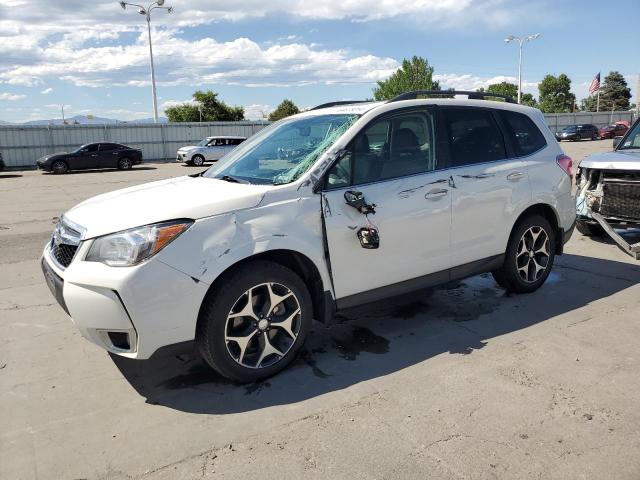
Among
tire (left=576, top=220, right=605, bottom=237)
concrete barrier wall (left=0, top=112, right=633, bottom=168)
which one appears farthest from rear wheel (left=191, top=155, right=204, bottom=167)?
tire (left=576, top=220, right=605, bottom=237)

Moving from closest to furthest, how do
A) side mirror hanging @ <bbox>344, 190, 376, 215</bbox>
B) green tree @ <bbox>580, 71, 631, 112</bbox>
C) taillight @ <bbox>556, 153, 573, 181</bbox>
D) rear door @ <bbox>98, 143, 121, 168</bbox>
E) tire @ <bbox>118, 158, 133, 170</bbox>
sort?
side mirror hanging @ <bbox>344, 190, 376, 215</bbox> → taillight @ <bbox>556, 153, 573, 181</bbox> → rear door @ <bbox>98, 143, 121, 168</bbox> → tire @ <bbox>118, 158, 133, 170</bbox> → green tree @ <bbox>580, 71, 631, 112</bbox>

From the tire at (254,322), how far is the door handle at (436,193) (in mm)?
1264

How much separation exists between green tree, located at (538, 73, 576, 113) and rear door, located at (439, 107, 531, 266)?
86254 mm

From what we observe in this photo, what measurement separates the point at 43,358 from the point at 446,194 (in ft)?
11.0

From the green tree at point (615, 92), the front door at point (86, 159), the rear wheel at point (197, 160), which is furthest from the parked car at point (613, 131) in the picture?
the green tree at point (615, 92)

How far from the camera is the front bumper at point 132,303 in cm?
307

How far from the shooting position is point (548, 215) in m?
5.27

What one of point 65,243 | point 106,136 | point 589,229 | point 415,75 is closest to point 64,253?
point 65,243

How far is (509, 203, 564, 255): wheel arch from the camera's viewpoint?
5.01 m

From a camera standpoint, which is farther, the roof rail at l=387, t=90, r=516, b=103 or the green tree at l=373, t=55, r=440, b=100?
the green tree at l=373, t=55, r=440, b=100

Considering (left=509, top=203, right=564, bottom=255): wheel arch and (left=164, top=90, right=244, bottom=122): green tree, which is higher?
(left=164, top=90, right=244, bottom=122): green tree

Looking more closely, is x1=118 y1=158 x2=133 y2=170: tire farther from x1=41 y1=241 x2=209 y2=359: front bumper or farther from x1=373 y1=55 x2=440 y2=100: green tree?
x1=373 y1=55 x2=440 y2=100: green tree

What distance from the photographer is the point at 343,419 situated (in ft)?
10.3

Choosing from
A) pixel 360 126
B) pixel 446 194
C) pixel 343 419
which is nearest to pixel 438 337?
pixel 446 194
